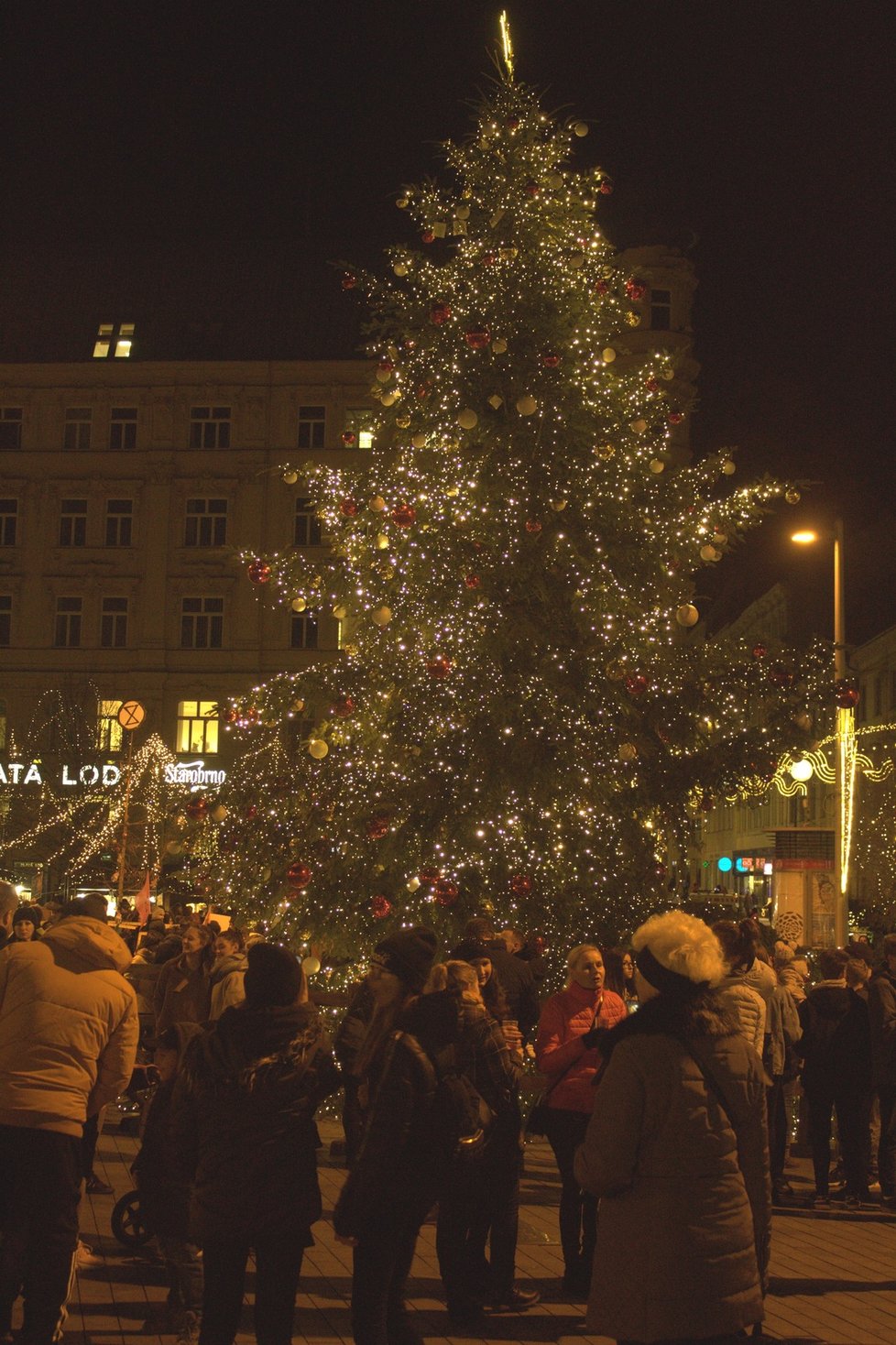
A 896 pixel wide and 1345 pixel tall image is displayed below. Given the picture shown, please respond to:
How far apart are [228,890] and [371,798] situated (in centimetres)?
193

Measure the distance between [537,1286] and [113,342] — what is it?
5081cm

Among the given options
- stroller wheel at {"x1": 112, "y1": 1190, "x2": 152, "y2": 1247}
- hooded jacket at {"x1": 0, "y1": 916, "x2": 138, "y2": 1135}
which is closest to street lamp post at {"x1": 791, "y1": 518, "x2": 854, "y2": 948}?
stroller wheel at {"x1": 112, "y1": 1190, "x2": 152, "y2": 1247}

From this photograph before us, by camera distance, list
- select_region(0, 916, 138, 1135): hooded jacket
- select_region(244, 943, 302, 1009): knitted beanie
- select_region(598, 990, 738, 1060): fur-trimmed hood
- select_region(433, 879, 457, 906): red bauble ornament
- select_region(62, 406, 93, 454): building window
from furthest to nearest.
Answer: select_region(62, 406, 93, 454): building window
select_region(433, 879, 457, 906): red bauble ornament
select_region(0, 916, 138, 1135): hooded jacket
select_region(244, 943, 302, 1009): knitted beanie
select_region(598, 990, 738, 1060): fur-trimmed hood

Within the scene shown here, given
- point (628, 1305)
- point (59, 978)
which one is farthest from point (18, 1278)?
point (628, 1305)

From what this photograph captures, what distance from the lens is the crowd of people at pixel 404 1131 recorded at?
422 centimetres

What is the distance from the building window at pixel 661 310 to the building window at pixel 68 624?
74.8 ft

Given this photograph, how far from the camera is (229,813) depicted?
14.6 m

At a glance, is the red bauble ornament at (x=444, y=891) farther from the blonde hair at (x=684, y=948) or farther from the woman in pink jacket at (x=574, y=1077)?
the blonde hair at (x=684, y=948)

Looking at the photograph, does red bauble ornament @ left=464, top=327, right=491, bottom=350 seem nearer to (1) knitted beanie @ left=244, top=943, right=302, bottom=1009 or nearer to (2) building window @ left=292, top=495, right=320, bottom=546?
(1) knitted beanie @ left=244, top=943, right=302, bottom=1009

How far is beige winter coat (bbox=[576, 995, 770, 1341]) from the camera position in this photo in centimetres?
411

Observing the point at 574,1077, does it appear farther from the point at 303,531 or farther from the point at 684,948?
the point at 303,531

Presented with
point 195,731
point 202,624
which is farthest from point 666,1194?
point 202,624

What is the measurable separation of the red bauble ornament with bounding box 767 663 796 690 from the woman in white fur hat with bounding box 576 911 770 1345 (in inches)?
409

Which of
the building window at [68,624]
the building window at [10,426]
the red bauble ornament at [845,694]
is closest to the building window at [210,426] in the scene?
the building window at [10,426]
